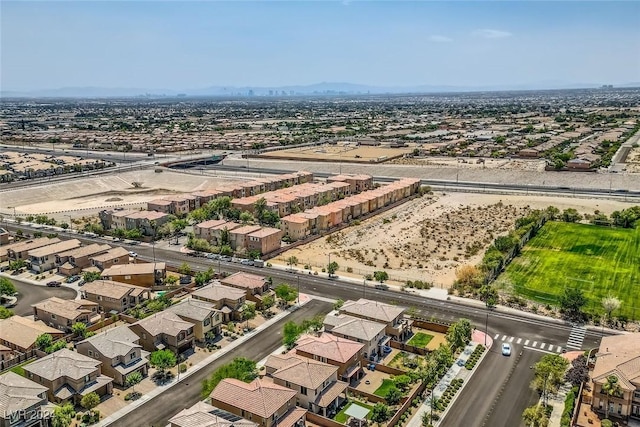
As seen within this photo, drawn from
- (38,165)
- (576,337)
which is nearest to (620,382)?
(576,337)

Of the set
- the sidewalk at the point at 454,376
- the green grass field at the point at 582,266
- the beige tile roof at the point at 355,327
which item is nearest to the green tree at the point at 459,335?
the sidewalk at the point at 454,376

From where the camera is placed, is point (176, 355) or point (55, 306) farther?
point (55, 306)

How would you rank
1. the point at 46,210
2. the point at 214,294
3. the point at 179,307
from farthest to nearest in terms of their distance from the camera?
1. the point at 46,210
2. the point at 214,294
3. the point at 179,307

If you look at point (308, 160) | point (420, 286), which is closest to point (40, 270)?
point (420, 286)

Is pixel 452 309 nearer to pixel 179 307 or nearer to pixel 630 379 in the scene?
pixel 630 379

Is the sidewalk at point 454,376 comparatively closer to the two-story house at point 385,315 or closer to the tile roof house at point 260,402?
the two-story house at point 385,315

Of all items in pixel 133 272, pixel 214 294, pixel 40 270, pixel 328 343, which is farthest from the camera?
pixel 40 270
